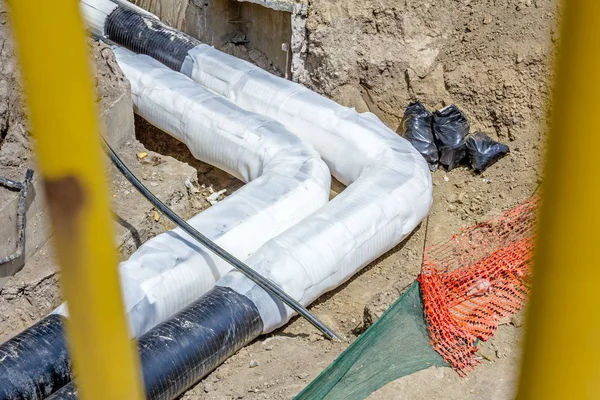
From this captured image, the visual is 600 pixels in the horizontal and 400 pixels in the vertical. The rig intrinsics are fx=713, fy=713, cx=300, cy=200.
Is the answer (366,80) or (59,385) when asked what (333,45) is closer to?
(366,80)

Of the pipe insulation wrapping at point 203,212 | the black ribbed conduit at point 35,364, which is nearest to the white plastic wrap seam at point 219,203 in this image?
the pipe insulation wrapping at point 203,212

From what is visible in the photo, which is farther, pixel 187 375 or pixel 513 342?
pixel 513 342

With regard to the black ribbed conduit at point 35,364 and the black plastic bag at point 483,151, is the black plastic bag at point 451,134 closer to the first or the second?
the black plastic bag at point 483,151

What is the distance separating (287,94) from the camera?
577 cm

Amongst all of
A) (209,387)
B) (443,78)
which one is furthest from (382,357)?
(443,78)

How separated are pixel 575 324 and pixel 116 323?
562 mm

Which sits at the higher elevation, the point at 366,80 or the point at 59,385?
the point at 366,80

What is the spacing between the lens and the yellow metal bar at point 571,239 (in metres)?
0.69

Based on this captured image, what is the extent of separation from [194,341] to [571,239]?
3388 mm

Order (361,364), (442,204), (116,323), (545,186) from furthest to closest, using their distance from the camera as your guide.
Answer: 1. (442,204)
2. (361,364)
3. (116,323)
4. (545,186)

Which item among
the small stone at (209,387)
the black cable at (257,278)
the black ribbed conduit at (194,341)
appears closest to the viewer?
the black ribbed conduit at (194,341)

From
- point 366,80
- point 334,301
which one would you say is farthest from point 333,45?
point 334,301

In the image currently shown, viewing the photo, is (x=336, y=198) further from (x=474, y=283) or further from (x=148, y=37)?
(x=148, y=37)

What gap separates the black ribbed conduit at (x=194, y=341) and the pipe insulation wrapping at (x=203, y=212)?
0.66 feet
